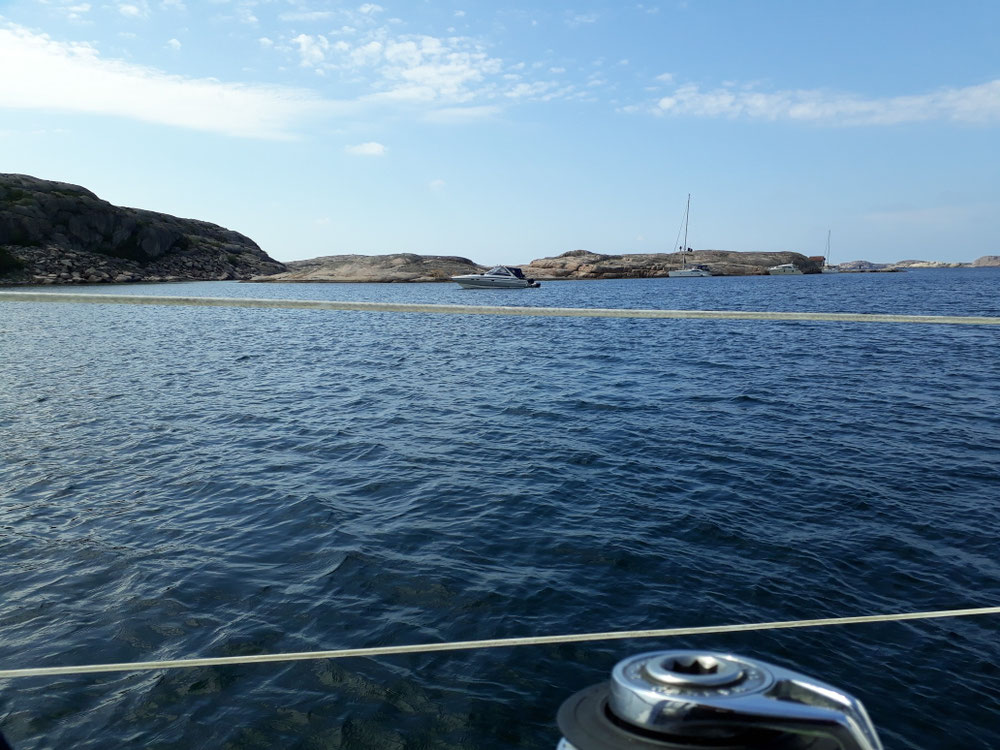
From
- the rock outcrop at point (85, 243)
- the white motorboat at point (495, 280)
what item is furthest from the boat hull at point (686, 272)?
the rock outcrop at point (85, 243)

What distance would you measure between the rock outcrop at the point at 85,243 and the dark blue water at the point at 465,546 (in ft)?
356

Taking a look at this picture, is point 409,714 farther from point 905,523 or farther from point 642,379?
point 642,379

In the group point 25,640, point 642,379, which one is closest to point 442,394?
point 642,379

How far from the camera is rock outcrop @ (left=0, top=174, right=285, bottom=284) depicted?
110 metres

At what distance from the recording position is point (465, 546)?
933cm

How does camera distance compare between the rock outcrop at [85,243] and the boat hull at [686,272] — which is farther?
the boat hull at [686,272]

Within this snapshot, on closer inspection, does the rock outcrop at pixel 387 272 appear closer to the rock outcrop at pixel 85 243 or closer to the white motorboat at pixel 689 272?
the rock outcrop at pixel 85 243

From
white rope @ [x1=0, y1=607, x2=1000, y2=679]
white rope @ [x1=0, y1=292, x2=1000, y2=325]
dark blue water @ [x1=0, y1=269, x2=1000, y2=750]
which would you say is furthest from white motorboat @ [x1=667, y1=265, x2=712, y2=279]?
white rope @ [x1=0, y1=607, x2=1000, y2=679]

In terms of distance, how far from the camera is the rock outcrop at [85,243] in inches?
4323

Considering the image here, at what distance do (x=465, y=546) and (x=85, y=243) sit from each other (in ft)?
488

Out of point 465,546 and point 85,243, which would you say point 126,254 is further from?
point 465,546

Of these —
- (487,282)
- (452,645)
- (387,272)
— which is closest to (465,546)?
(452,645)

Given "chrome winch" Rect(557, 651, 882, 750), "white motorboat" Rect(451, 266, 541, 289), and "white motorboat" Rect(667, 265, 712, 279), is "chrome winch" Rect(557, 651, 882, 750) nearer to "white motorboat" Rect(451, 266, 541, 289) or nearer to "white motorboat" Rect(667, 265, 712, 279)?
"white motorboat" Rect(451, 266, 541, 289)

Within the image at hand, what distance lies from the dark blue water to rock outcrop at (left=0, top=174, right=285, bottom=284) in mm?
108615
